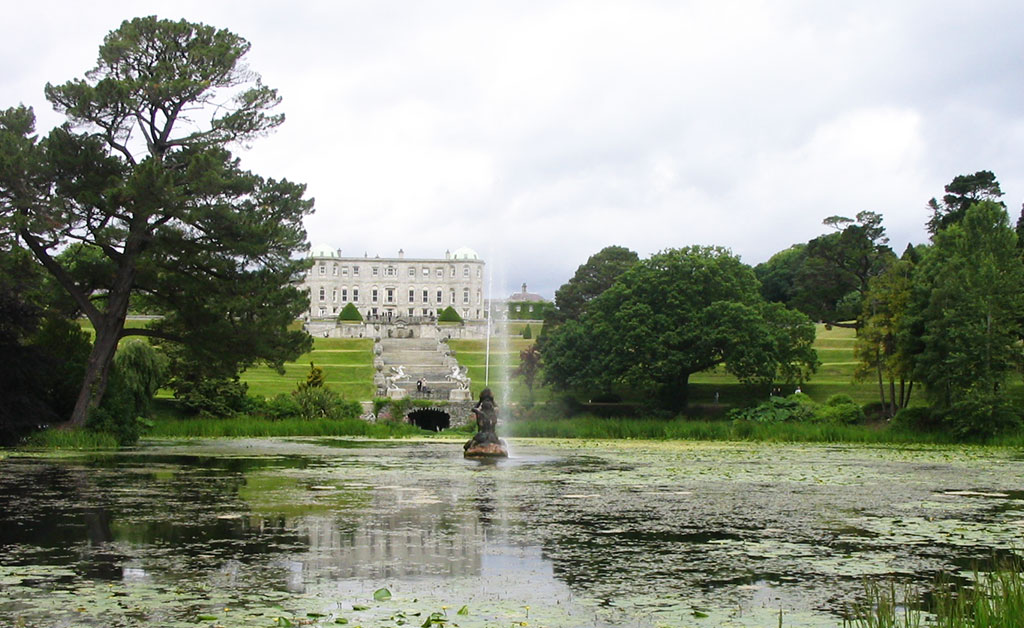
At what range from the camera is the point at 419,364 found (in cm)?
7431

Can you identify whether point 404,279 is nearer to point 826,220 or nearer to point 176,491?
point 826,220

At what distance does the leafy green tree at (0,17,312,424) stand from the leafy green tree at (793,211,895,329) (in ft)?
181

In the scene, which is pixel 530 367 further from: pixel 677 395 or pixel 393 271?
A: pixel 393 271

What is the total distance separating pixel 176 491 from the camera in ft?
53.8

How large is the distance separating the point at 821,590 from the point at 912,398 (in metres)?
49.2

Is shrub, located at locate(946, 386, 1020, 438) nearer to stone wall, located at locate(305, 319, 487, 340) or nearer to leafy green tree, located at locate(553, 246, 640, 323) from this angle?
leafy green tree, located at locate(553, 246, 640, 323)

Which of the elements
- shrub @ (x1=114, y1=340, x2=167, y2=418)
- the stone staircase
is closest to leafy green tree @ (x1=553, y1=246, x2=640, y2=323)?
the stone staircase

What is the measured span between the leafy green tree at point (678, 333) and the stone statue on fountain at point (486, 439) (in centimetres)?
2701

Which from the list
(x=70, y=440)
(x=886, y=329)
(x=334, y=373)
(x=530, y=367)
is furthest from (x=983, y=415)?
(x=334, y=373)

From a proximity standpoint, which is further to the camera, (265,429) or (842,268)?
(842,268)

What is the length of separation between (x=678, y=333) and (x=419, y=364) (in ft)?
83.5

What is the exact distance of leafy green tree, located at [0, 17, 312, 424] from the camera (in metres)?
29.1

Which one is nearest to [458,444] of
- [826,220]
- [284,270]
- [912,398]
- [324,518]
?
[284,270]

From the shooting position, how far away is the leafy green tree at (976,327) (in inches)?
1473
